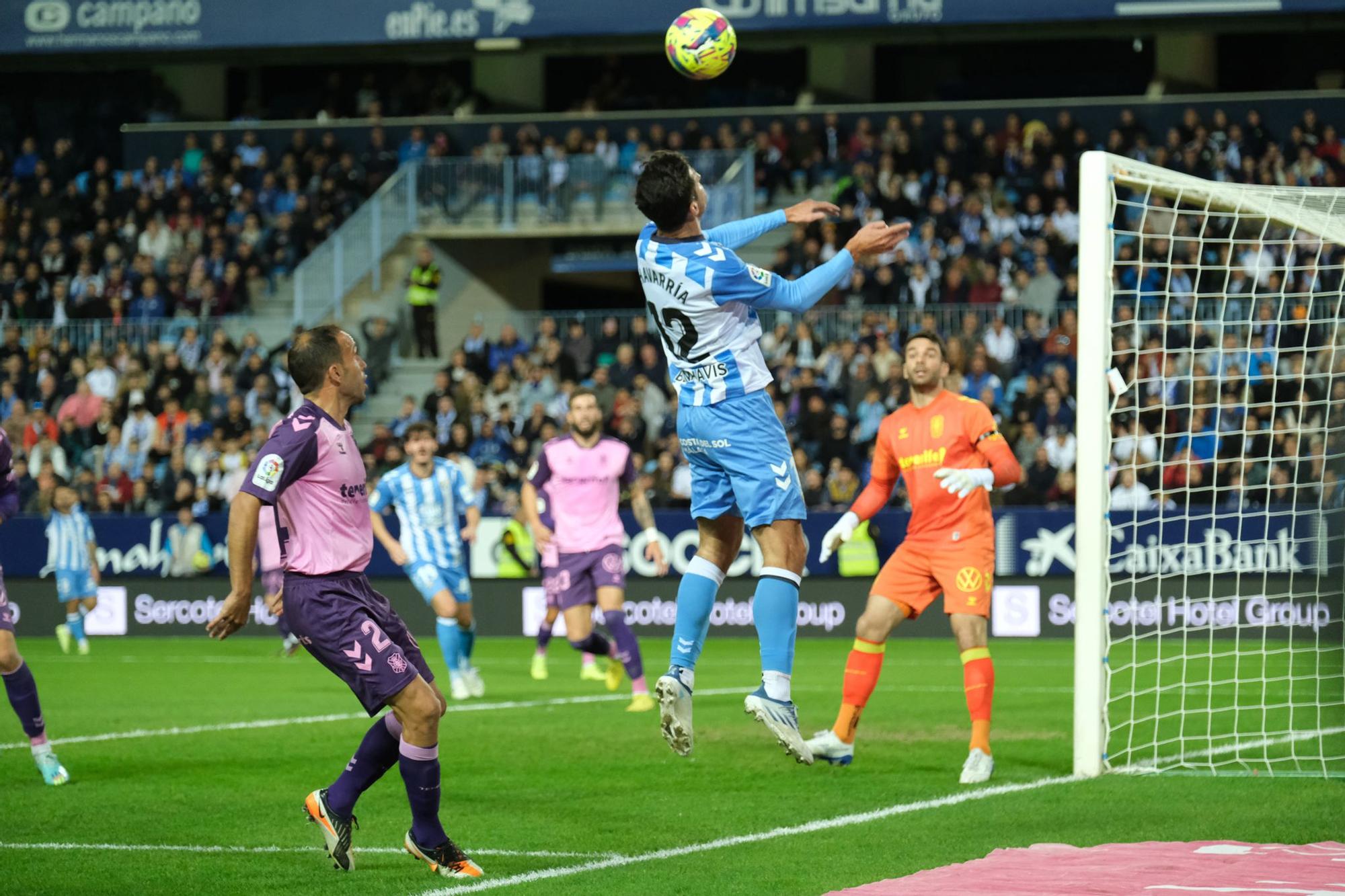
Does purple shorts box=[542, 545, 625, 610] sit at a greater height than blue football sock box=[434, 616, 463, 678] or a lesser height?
greater

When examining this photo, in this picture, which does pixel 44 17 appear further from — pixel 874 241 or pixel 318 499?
pixel 874 241

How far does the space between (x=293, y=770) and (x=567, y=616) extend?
433 centimetres

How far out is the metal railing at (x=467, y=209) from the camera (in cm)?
2850

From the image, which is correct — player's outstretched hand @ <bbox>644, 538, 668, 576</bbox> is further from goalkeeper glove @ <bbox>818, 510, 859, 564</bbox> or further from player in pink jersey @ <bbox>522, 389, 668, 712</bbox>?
goalkeeper glove @ <bbox>818, 510, 859, 564</bbox>

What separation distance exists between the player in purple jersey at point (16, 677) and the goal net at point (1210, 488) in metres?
5.55

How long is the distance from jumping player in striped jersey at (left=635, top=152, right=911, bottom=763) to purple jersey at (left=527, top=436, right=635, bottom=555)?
248 inches

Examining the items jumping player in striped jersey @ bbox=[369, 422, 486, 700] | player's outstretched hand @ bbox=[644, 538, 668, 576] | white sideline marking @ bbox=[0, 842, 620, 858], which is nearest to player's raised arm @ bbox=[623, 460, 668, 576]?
player's outstretched hand @ bbox=[644, 538, 668, 576]

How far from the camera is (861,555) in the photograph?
67.7 feet

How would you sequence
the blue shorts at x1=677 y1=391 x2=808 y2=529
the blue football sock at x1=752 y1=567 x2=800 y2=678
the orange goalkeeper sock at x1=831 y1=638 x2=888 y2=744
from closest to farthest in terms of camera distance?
→ the blue shorts at x1=677 y1=391 x2=808 y2=529 < the blue football sock at x1=752 y1=567 x2=800 y2=678 < the orange goalkeeper sock at x1=831 y1=638 x2=888 y2=744

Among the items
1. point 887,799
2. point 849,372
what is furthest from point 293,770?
point 849,372

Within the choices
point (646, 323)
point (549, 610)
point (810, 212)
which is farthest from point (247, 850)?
point (646, 323)

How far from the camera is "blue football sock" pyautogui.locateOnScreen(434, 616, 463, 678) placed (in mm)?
13898

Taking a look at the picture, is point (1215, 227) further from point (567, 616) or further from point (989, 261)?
point (567, 616)

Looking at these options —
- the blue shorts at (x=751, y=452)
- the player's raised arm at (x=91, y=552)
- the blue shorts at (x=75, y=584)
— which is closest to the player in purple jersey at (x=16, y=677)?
the blue shorts at (x=751, y=452)
